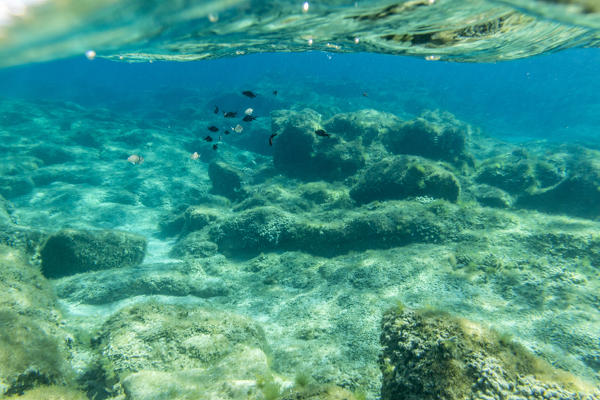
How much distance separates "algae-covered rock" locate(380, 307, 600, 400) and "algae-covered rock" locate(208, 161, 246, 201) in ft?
38.9

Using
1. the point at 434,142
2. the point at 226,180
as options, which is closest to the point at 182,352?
the point at 226,180

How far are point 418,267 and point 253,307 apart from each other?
12.2ft

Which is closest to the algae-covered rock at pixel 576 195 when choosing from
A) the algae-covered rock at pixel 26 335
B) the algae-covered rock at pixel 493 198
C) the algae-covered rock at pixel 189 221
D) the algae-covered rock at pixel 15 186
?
the algae-covered rock at pixel 493 198

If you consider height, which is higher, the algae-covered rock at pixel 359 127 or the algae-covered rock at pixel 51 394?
the algae-covered rock at pixel 51 394

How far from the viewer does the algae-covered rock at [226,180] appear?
1392 cm

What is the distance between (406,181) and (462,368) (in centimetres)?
741

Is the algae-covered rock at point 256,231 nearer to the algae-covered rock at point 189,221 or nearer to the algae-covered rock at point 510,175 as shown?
the algae-covered rock at point 189,221

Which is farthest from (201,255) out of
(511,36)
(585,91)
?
(585,91)

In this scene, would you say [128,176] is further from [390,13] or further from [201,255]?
[390,13]

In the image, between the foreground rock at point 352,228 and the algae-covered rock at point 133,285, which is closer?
the algae-covered rock at point 133,285

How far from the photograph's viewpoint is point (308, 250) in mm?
8070

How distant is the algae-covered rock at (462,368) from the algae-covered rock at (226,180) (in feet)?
38.9

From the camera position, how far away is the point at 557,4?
13.9ft

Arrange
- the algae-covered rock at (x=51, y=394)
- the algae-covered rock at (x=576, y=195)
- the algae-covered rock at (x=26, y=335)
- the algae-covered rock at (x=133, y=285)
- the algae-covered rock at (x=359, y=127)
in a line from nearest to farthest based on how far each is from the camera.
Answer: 1. the algae-covered rock at (x=51, y=394)
2. the algae-covered rock at (x=26, y=335)
3. the algae-covered rock at (x=133, y=285)
4. the algae-covered rock at (x=576, y=195)
5. the algae-covered rock at (x=359, y=127)
